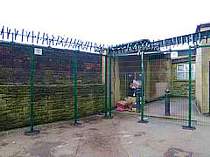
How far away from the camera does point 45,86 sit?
739cm

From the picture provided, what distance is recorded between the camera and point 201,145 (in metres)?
5.36

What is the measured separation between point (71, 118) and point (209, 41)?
223 inches

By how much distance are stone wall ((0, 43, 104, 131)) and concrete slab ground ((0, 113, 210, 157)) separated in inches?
17.2

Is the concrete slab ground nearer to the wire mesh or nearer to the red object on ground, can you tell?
the wire mesh

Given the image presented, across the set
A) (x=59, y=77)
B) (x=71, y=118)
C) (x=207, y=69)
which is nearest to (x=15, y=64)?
(x=59, y=77)

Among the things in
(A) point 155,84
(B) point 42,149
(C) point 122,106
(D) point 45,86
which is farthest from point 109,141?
(A) point 155,84

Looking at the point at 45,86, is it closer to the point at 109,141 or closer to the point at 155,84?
the point at 109,141

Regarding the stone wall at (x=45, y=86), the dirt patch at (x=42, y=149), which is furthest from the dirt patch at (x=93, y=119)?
the dirt patch at (x=42, y=149)

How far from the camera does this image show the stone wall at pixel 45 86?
642 centimetres

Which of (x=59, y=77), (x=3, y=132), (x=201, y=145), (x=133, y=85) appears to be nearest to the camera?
(x=201, y=145)

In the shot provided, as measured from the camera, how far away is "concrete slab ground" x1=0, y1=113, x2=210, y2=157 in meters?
4.84

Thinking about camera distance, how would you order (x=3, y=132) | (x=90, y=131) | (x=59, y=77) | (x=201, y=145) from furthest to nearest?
(x=59, y=77), (x=90, y=131), (x=3, y=132), (x=201, y=145)

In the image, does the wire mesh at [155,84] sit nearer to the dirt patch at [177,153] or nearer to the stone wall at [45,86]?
the stone wall at [45,86]

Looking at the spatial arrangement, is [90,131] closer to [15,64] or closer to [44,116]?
[44,116]
